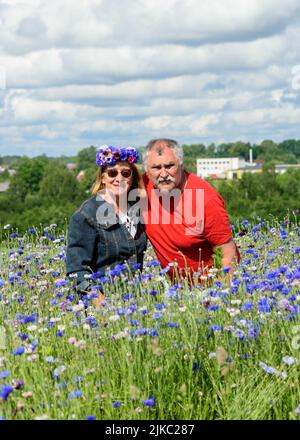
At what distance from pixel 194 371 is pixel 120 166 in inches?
75.1

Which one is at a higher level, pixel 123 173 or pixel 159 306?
pixel 123 173

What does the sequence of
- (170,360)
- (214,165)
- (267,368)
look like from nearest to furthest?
(267,368)
(170,360)
(214,165)

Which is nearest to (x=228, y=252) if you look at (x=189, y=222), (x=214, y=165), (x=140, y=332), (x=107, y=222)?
(x=189, y=222)

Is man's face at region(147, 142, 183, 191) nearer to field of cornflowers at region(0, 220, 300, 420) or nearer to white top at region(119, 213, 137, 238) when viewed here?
white top at region(119, 213, 137, 238)

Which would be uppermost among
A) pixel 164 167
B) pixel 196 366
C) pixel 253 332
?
pixel 164 167

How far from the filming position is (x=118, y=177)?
4.83 m

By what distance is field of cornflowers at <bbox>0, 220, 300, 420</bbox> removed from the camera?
9.99 ft

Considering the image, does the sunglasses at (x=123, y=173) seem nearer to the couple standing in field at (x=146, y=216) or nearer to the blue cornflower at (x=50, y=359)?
the couple standing in field at (x=146, y=216)

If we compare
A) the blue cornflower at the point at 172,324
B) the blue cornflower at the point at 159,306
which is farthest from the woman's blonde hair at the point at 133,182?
the blue cornflower at the point at 172,324

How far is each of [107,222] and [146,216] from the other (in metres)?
0.32

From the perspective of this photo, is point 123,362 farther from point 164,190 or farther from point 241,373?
point 164,190

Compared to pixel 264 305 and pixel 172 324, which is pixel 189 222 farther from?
pixel 172 324

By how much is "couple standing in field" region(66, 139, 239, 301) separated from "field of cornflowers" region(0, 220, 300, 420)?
0.93m
